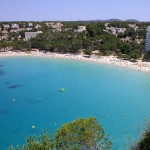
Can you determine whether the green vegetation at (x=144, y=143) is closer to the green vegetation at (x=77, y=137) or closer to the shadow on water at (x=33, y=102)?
the green vegetation at (x=77, y=137)

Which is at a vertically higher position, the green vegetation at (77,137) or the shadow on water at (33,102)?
the green vegetation at (77,137)

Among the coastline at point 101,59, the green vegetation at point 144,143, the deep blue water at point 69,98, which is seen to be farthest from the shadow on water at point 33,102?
the coastline at point 101,59

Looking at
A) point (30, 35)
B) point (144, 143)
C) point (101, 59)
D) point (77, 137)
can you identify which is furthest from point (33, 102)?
point (30, 35)

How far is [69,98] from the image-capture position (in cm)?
3431

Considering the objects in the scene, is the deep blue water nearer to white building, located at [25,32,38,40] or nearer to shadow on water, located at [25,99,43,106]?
shadow on water, located at [25,99,43,106]

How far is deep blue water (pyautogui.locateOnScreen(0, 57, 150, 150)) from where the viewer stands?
81.0 ft

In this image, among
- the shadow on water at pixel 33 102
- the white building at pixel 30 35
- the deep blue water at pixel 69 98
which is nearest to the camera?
the deep blue water at pixel 69 98

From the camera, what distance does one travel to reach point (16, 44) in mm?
65250

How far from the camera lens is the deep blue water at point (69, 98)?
2469 centimetres

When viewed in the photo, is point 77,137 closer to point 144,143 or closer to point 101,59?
point 144,143

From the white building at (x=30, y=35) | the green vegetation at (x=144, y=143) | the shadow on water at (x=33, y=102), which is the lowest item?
the shadow on water at (x=33, y=102)

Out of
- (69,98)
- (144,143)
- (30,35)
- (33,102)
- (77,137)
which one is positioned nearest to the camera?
(144,143)

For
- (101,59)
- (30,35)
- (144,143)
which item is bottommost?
(101,59)

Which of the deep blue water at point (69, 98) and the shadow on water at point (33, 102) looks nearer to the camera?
the deep blue water at point (69, 98)
